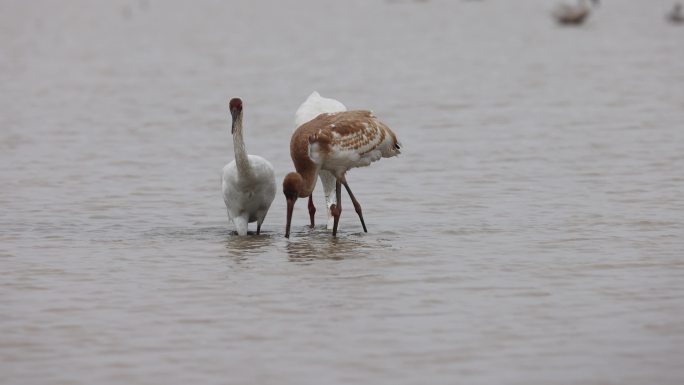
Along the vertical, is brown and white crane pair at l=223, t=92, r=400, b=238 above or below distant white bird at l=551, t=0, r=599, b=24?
above

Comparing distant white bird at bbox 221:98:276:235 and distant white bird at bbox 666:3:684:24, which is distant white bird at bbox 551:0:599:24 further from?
distant white bird at bbox 221:98:276:235

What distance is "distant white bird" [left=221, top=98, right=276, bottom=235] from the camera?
10.7 meters

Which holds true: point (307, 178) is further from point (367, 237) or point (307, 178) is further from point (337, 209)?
→ point (367, 237)

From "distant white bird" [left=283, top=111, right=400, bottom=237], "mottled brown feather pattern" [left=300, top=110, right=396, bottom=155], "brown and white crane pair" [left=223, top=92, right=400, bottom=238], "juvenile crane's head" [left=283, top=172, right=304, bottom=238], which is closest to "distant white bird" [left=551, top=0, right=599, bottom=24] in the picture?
"brown and white crane pair" [left=223, top=92, right=400, bottom=238]

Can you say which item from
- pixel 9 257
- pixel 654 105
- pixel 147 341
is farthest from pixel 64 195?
pixel 654 105

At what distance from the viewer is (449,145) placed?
16375mm

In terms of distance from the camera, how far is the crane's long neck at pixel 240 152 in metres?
10.5

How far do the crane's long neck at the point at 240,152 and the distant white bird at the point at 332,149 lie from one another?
1.21 feet

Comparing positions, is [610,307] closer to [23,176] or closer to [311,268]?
[311,268]

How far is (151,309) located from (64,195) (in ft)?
17.1

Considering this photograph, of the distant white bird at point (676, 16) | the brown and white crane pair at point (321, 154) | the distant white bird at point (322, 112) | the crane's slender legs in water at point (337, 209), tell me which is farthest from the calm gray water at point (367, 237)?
the distant white bird at point (676, 16)

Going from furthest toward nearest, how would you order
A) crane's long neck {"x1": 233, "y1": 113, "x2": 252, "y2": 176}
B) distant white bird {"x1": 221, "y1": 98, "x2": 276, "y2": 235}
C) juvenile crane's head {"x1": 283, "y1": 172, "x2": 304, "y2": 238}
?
distant white bird {"x1": 221, "y1": 98, "x2": 276, "y2": 235}
crane's long neck {"x1": 233, "y1": 113, "x2": 252, "y2": 176}
juvenile crane's head {"x1": 283, "y1": 172, "x2": 304, "y2": 238}

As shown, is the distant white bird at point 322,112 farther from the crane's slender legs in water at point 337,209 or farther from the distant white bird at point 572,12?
the distant white bird at point 572,12

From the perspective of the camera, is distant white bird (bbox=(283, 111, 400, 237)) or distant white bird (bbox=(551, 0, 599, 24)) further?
distant white bird (bbox=(551, 0, 599, 24))
